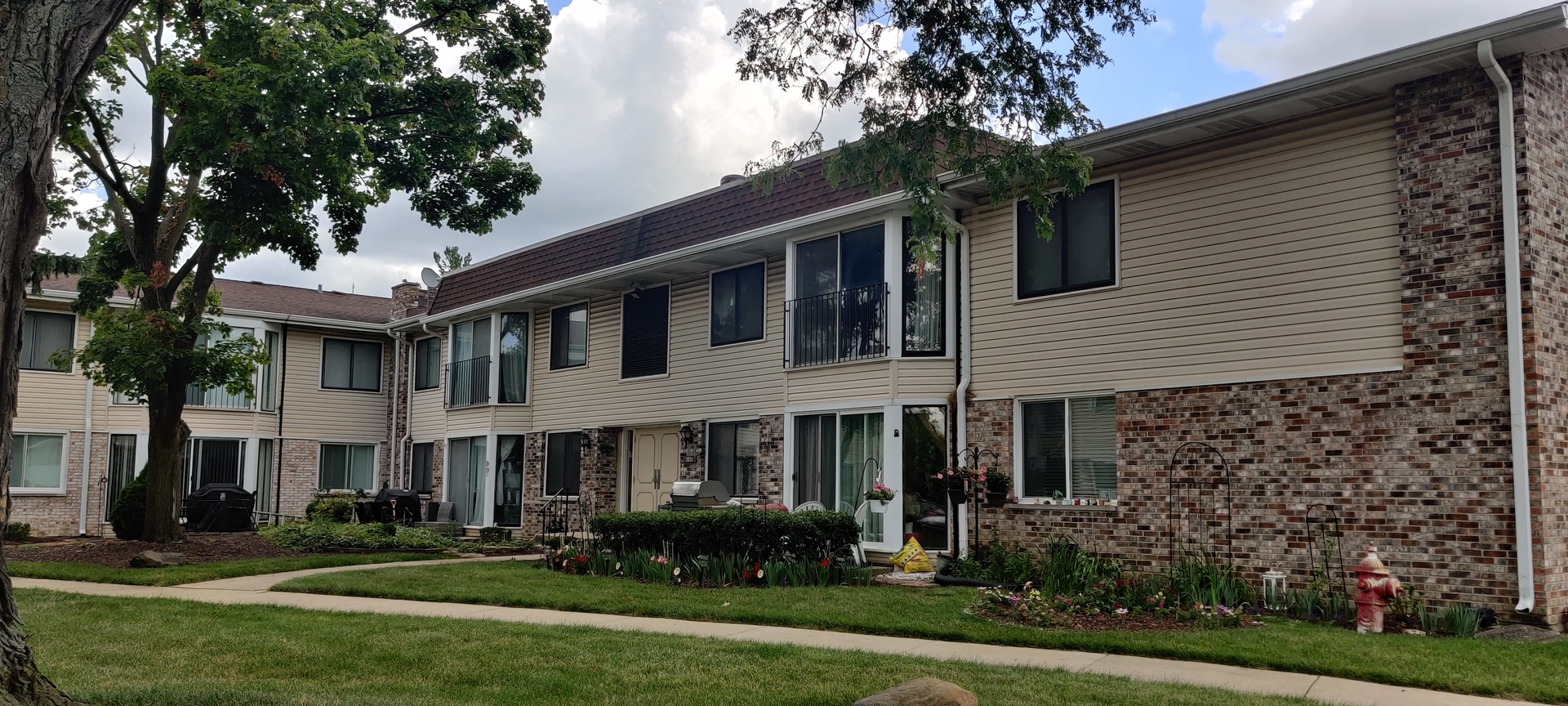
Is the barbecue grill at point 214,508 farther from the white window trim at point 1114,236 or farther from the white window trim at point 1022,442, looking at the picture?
the white window trim at point 1114,236

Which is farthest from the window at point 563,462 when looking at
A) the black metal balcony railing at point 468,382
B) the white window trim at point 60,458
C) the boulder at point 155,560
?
the white window trim at point 60,458

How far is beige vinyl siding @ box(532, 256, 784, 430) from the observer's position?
17469 mm

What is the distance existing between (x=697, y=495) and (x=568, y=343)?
6861 mm

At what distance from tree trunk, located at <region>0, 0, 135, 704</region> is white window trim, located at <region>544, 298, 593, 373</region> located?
52.3 ft

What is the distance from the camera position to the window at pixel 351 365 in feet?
91.4

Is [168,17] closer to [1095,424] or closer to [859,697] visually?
[1095,424]

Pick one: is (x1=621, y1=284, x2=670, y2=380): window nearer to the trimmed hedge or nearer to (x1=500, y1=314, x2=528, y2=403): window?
(x1=500, y1=314, x2=528, y2=403): window

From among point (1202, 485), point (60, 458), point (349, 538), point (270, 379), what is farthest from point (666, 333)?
point (60, 458)

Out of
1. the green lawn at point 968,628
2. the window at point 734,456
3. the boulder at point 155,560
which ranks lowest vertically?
the boulder at point 155,560

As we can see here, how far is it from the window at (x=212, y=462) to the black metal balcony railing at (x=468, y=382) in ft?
19.4

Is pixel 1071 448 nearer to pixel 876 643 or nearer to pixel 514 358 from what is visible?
pixel 876 643

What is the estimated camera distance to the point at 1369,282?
36.2ft


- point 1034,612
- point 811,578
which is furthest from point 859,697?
point 811,578

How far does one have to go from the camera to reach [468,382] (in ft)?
77.8
